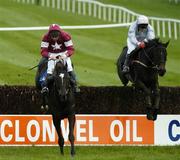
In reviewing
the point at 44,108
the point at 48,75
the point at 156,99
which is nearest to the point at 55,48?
the point at 48,75

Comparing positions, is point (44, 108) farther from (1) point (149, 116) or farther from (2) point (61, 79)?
(1) point (149, 116)

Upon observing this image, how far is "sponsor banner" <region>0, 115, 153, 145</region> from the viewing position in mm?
15141

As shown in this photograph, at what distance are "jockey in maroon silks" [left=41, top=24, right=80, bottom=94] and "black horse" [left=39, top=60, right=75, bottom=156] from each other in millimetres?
→ 201

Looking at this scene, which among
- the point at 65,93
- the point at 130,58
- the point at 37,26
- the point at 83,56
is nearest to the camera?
the point at 65,93

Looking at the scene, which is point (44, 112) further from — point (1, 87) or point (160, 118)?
point (160, 118)

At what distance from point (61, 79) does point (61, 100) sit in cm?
41

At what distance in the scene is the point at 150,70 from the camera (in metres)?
15.6

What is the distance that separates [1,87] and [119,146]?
2.67m

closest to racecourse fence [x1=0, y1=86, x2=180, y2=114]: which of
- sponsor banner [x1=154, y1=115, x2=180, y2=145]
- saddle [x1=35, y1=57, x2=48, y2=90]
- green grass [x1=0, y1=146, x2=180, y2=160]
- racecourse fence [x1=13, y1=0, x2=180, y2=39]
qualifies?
saddle [x1=35, y1=57, x2=48, y2=90]

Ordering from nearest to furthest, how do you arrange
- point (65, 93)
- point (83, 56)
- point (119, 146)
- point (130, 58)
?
point (65, 93)
point (119, 146)
point (130, 58)
point (83, 56)

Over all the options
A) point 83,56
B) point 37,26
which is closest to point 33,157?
point 83,56

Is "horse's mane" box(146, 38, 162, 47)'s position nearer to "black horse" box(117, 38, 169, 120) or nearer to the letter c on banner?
"black horse" box(117, 38, 169, 120)

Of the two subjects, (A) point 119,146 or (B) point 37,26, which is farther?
(B) point 37,26

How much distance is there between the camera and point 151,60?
15367 millimetres
